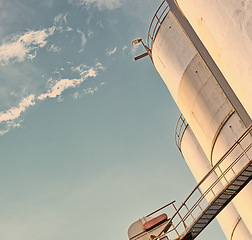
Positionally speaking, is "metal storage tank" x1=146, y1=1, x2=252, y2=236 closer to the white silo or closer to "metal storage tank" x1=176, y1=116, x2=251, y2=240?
the white silo

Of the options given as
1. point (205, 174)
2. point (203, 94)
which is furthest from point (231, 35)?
point (205, 174)

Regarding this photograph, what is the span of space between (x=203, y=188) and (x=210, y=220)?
7524mm

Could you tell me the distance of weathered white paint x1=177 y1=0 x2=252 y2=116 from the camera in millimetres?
8305

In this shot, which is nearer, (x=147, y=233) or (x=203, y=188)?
(x=147, y=233)

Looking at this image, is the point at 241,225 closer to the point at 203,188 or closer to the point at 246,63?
the point at 203,188

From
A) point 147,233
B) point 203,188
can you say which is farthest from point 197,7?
point 203,188

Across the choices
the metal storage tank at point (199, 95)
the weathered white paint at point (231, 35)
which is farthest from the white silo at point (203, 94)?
the weathered white paint at point (231, 35)

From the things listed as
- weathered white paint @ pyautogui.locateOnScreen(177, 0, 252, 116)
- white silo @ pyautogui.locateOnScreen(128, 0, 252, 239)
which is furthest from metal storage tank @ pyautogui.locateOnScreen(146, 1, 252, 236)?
weathered white paint @ pyautogui.locateOnScreen(177, 0, 252, 116)

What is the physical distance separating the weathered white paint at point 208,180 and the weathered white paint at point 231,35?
31.1 feet

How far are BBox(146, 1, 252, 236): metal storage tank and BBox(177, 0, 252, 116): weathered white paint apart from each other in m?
3.49

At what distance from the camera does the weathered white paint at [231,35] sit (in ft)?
27.2

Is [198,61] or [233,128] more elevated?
[198,61]

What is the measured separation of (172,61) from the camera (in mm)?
15094

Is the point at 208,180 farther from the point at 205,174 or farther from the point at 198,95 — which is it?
the point at 198,95
